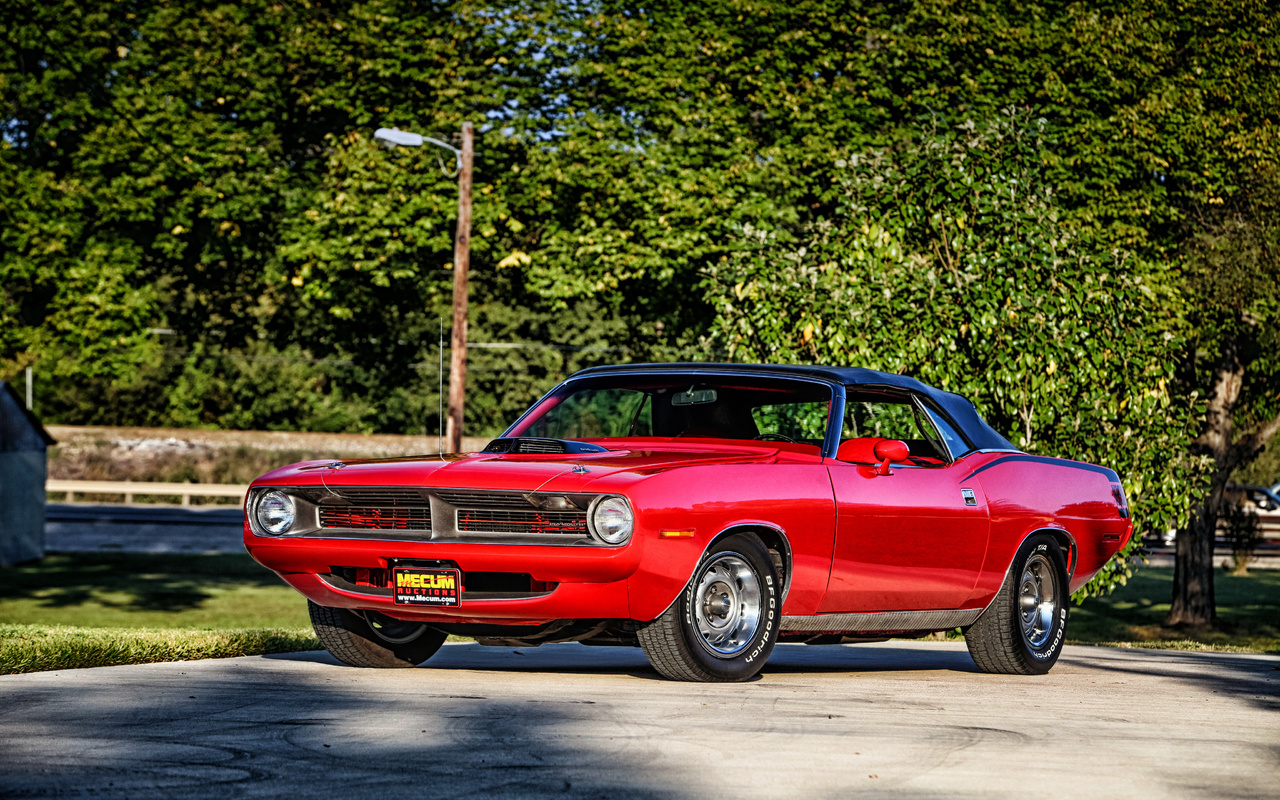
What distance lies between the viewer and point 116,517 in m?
38.2

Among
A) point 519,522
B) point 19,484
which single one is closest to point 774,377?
point 519,522

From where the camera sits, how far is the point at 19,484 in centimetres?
3134

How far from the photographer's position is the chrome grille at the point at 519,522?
252 inches

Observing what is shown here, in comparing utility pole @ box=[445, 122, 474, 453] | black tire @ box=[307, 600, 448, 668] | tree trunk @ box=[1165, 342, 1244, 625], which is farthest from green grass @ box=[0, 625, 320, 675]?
tree trunk @ box=[1165, 342, 1244, 625]

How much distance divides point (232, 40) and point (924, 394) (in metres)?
22.7

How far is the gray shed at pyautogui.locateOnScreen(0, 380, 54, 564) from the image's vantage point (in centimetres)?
3112

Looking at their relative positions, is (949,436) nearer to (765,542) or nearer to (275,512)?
(765,542)

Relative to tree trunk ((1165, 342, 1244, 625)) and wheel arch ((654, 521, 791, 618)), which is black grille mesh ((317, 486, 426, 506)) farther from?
tree trunk ((1165, 342, 1244, 625))

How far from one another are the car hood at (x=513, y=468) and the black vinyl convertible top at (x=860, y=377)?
596mm

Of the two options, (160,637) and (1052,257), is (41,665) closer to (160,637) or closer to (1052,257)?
(160,637)

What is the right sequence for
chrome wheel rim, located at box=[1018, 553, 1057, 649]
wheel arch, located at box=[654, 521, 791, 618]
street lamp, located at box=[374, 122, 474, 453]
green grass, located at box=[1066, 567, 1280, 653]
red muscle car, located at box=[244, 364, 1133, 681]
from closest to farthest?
red muscle car, located at box=[244, 364, 1133, 681] < wheel arch, located at box=[654, 521, 791, 618] < chrome wheel rim, located at box=[1018, 553, 1057, 649] < green grass, located at box=[1066, 567, 1280, 653] < street lamp, located at box=[374, 122, 474, 453]

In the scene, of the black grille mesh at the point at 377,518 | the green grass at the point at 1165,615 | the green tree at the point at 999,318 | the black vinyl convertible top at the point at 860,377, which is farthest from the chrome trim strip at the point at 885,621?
the green grass at the point at 1165,615

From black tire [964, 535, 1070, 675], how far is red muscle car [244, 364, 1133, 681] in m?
0.01

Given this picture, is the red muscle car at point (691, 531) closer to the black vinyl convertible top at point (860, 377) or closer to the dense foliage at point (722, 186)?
the black vinyl convertible top at point (860, 377)
